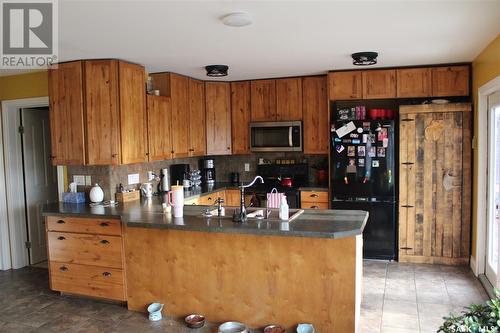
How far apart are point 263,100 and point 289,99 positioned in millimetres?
378

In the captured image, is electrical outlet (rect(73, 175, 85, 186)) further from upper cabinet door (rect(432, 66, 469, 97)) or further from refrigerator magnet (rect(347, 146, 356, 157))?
upper cabinet door (rect(432, 66, 469, 97))

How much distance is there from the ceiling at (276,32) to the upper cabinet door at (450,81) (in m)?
0.22

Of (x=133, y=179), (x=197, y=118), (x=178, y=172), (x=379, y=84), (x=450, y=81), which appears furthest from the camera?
(x=197, y=118)

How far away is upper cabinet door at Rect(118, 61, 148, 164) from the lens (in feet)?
13.8

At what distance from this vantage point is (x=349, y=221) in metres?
3.17

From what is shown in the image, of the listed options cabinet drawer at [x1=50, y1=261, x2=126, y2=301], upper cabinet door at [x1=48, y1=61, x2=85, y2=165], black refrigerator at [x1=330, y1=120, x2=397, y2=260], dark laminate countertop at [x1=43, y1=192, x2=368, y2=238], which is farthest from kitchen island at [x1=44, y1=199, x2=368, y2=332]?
black refrigerator at [x1=330, y1=120, x2=397, y2=260]

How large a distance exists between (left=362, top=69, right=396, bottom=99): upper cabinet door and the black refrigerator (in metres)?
0.39

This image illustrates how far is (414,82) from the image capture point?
4.96 meters

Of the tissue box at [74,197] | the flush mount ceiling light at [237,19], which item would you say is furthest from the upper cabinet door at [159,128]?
the flush mount ceiling light at [237,19]

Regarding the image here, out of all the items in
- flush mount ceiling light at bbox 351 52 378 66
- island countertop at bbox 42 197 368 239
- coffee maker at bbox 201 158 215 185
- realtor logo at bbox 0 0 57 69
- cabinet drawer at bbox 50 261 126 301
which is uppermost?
realtor logo at bbox 0 0 57 69

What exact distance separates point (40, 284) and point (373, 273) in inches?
145

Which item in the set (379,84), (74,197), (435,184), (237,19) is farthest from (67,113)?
(435,184)

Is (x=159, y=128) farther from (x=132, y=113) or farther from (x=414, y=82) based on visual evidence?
(x=414, y=82)

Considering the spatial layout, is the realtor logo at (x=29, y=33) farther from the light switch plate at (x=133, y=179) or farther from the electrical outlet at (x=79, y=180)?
the light switch plate at (x=133, y=179)
